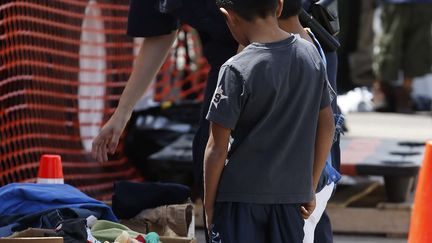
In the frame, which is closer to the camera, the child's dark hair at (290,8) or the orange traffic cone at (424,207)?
the child's dark hair at (290,8)

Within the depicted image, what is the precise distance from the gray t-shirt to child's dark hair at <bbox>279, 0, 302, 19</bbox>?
0.36 meters

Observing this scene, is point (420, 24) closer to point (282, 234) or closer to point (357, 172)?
point (357, 172)

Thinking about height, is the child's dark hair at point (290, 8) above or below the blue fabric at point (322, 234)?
above

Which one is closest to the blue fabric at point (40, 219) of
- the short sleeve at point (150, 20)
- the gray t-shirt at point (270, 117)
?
the short sleeve at point (150, 20)

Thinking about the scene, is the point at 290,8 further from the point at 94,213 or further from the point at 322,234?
the point at 94,213

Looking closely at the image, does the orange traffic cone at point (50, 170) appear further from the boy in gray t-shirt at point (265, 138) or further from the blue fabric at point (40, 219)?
the boy in gray t-shirt at point (265, 138)

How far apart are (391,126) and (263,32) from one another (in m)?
7.39

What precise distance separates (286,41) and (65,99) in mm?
3211

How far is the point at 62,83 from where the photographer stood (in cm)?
650

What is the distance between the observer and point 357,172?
6184 millimetres

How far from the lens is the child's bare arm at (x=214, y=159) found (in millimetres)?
3457

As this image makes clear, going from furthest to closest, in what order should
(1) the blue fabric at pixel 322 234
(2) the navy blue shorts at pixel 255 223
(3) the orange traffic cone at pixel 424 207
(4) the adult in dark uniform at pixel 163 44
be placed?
(3) the orange traffic cone at pixel 424 207, (1) the blue fabric at pixel 322 234, (4) the adult in dark uniform at pixel 163 44, (2) the navy blue shorts at pixel 255 223

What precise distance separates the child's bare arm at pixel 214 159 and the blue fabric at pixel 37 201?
102 centimetres

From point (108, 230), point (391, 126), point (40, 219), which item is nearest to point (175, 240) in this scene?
point (108, 230)
